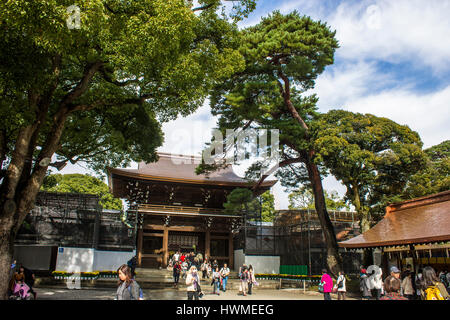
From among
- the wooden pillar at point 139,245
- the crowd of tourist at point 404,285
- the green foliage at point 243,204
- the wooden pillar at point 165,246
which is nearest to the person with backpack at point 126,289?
the crowd of tourist at point 404,285

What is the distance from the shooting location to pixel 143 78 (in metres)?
8.98

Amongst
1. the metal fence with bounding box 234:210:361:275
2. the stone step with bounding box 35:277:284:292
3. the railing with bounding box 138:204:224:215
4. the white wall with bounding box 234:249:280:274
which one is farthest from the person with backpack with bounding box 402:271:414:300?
the railing with bounding box 138:204:224:215

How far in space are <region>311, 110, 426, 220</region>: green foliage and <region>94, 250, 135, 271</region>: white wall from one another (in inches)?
437

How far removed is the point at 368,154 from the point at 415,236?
4.53m

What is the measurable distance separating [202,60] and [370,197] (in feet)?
38.3

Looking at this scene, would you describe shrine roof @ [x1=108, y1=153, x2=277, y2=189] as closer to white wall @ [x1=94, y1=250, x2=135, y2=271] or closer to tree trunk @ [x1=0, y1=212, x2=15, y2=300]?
white wall @ [x1=94, y1=250, x2=135, y2=271]

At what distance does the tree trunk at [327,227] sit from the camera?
15398mm

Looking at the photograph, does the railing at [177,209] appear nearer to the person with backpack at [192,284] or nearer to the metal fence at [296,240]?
the metal fence at [296,240]

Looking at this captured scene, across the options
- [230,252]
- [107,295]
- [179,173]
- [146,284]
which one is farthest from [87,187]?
[107,295]
